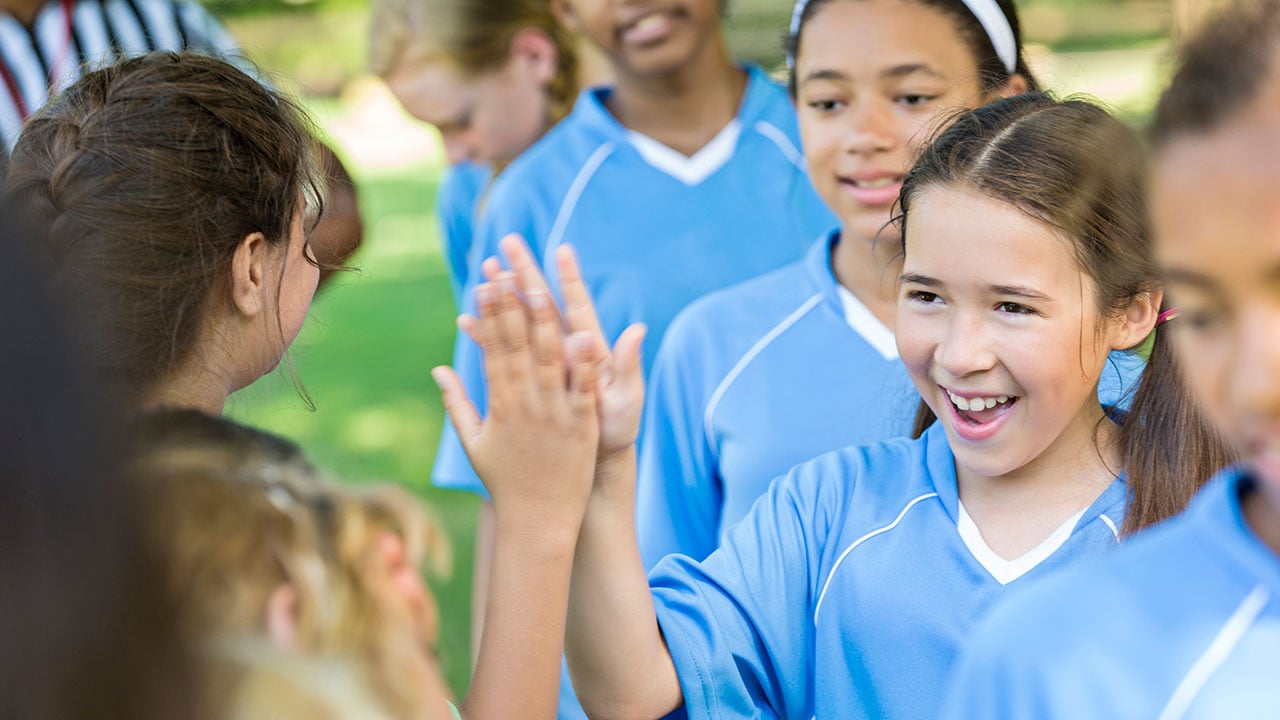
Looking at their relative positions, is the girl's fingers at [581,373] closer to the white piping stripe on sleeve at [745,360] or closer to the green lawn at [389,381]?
the green lawn at [389,381]

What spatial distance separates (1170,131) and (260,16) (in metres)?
17.5

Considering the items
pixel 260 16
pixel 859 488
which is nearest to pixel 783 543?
pixel 859 488

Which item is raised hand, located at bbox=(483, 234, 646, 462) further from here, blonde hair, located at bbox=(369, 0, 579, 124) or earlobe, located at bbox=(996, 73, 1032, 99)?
blonde hair, located at bbox=(369, 0, 579, 124)

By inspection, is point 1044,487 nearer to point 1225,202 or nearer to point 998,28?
point 1225,202

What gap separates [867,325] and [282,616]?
4.72 feet

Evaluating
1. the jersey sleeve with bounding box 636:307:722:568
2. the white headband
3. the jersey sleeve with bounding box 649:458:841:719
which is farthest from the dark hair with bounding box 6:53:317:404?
the white headband

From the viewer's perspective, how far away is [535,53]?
13.1 feet

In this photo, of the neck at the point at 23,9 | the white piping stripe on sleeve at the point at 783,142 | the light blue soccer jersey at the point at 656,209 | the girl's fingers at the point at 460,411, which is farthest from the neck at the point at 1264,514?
the neck at the point at 23,9

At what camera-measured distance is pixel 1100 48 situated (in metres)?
15.5

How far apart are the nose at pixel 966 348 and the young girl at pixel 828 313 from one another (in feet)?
1.56

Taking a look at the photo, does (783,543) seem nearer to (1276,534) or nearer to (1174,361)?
(1174,361)

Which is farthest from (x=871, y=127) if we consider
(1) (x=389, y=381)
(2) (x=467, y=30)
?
(1) (x=389, y=381)

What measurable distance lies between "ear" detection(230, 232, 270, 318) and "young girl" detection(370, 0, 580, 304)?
2044 millimetres

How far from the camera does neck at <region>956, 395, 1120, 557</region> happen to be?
188 centimetres
